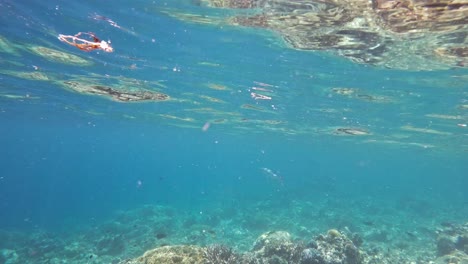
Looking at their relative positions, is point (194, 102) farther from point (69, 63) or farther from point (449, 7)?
point (449, 7)

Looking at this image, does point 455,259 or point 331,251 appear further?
point 455,259

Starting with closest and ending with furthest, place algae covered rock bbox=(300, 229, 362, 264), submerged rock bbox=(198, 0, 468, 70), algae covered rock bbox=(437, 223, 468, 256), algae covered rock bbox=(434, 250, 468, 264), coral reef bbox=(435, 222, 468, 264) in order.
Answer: submerged rock bbox=(198, 0, 468, 70) < algae covered rock bbox=(300, 229, 362, 264) < algae covered rock bbox=(434, 250, 468, 264) < coral reef bbox=(435, 222, 468, 264) < algae covered rock bbox=(437, 223, 468, 256)

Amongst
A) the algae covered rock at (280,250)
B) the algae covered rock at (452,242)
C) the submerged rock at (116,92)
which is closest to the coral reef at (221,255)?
the algae covered rock at (280,250)

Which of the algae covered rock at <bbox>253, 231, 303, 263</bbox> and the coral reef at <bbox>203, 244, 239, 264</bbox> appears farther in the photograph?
the algae covered rock at <bbox>253, 231, 303, 263</bbox>

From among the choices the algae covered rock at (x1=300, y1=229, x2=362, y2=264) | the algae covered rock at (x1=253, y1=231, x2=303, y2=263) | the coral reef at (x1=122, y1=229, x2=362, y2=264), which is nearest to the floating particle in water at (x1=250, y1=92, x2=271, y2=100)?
the coral reef at (x1=122, y1=229, x2=362, y2=264)

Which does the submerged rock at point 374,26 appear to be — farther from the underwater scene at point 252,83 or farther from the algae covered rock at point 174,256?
the algae covered rock at point 174,256

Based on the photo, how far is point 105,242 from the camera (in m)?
24.6

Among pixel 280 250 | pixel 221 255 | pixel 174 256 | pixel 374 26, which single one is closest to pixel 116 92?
pixel 221 255

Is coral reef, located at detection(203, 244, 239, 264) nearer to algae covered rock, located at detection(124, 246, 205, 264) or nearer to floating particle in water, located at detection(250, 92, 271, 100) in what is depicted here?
algae covered rock, located at detection(124, 246, 205, 264)

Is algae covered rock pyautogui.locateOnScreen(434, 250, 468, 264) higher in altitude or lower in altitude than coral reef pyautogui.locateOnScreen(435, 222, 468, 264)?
higher

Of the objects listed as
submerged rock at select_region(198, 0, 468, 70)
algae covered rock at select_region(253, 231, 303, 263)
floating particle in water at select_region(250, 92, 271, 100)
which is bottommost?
algae covered rock at select_region(253, 231, 303, 263)

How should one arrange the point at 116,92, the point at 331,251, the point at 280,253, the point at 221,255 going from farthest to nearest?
the point at 116,92, the point at 280,253, the point at 331,251, the point at 221,255

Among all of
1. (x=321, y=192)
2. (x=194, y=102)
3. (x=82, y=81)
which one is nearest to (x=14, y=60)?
(x=82, y=81)

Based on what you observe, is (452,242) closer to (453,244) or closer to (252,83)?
(453,244)
